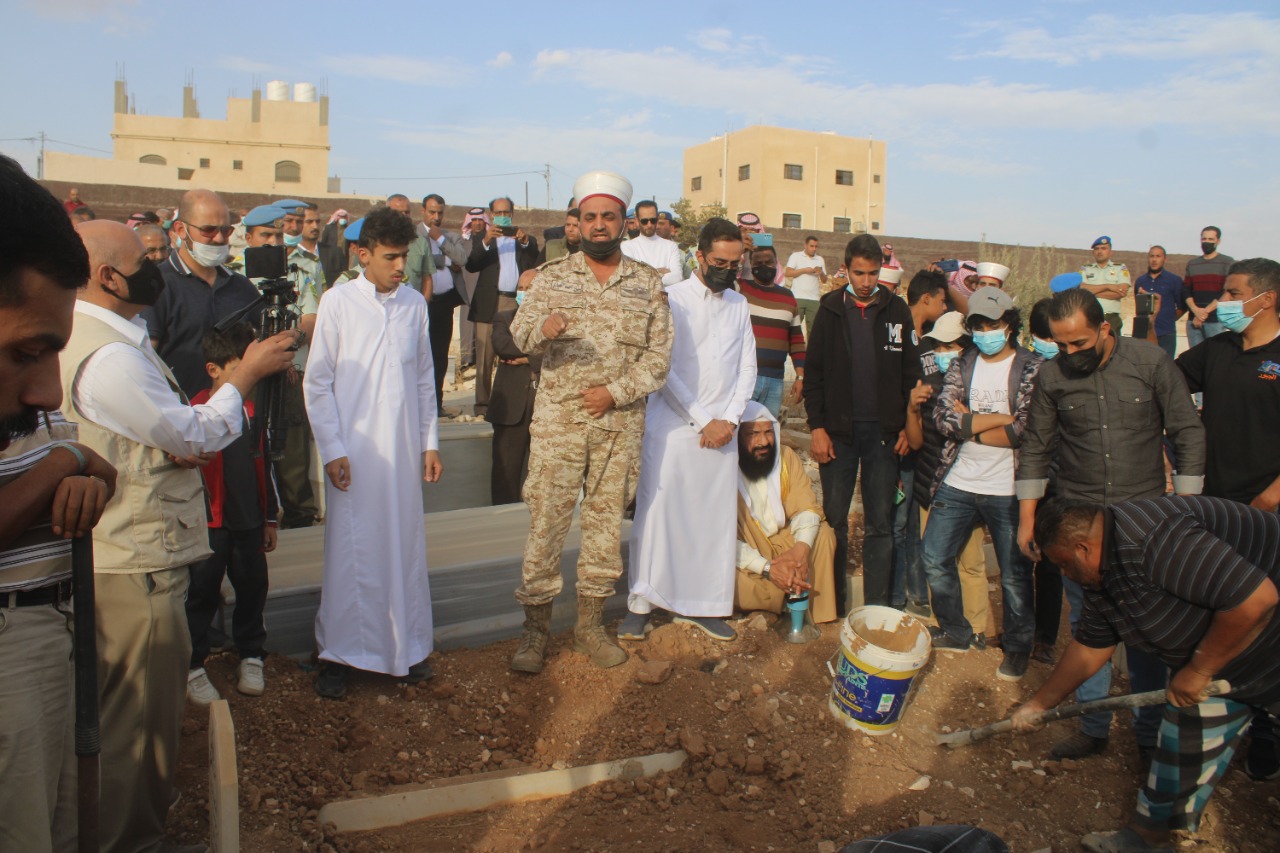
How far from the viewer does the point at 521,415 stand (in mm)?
6246

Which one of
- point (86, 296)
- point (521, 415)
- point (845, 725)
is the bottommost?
point (845, 725)

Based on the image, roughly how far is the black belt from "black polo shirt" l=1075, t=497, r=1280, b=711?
3.06 m

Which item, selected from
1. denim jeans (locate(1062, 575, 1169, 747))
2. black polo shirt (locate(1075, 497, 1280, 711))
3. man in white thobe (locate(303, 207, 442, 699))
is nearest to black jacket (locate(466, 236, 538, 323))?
man in white thobe (locate(303, 207, 442, 699))

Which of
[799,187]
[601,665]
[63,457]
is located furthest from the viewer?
[799,187]

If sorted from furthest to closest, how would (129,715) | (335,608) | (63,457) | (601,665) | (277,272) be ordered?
(277,272) → (601,665) → (335,608) → (129,715) → (63,457)

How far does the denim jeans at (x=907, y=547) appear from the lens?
5312 mm

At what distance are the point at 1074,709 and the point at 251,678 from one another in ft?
11.1

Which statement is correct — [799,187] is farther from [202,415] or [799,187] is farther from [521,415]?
[202,415]

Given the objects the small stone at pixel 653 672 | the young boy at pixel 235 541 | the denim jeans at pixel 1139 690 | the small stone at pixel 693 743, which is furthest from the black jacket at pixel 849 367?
the young boy at pixel 235 541

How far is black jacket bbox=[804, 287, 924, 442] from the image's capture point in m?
5.19

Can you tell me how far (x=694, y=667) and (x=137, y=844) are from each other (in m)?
2.54

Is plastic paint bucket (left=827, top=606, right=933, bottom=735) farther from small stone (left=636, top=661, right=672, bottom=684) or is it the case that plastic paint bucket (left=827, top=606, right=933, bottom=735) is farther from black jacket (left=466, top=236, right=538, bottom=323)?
black jacket (left=466, top=236, right=538, bottom=323)

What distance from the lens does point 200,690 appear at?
382cm

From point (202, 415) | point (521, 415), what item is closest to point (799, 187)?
point (521, 415)
